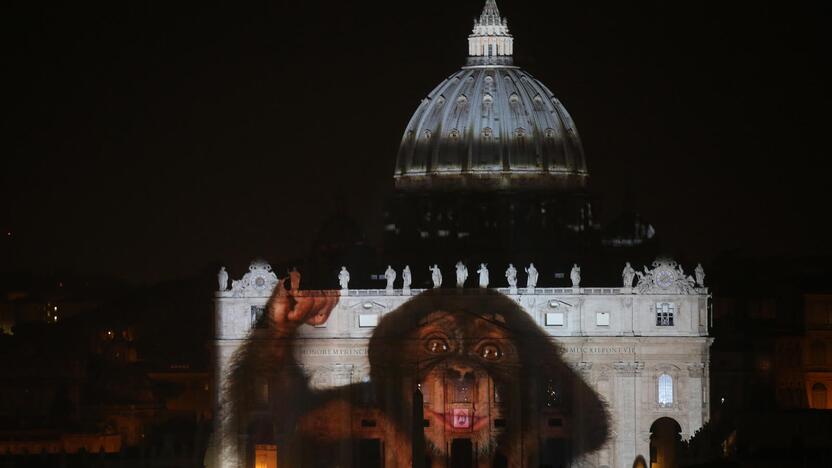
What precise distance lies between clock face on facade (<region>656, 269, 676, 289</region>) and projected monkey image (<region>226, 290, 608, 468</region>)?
17.1 ft

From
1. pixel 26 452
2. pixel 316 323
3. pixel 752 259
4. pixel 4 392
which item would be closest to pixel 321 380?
→ pixel 316 323

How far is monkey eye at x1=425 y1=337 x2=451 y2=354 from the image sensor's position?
514 feet

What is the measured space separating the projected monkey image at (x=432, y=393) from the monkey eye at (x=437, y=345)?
4 centimetres

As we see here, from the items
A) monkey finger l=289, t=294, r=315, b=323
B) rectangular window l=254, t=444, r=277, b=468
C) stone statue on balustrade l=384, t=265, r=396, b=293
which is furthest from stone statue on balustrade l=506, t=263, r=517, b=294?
rectangular window l=254, t=444, r=277, b=468

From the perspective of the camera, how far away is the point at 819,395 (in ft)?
561

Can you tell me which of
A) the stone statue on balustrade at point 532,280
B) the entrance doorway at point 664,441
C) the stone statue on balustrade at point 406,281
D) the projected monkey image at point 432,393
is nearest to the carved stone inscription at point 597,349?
the projected monkey image at point 432,393

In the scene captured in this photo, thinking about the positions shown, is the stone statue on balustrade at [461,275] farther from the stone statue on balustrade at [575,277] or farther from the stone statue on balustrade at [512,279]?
the stone statue on balustrade at [575,277]

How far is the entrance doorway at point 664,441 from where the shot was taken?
152 meters

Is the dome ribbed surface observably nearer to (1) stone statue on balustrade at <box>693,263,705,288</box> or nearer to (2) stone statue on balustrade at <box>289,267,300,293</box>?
(2) stone statue on balustrade at <box>289,267,300,293</box>

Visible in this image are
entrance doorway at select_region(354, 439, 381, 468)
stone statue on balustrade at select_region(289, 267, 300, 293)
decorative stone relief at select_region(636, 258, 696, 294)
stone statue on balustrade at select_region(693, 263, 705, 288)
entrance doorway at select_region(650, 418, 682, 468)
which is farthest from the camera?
stone statue on balustrade at select_region(289, 267, 300, 293)

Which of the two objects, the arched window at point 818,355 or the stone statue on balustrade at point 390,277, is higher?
the stone statue on balustrade at point 390,277

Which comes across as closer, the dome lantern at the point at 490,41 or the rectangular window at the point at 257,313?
the rectangular window at the point at 257,313

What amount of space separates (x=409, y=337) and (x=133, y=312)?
41313 millimetres

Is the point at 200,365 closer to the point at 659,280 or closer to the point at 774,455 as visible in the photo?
the point at 659,280
